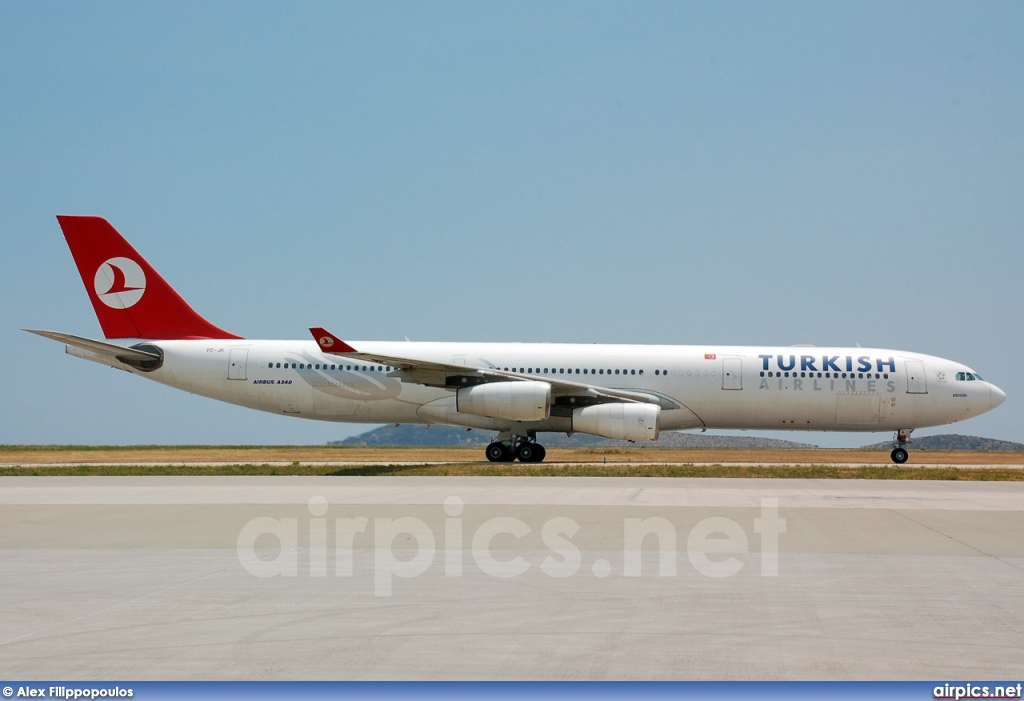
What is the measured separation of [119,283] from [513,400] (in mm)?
13166

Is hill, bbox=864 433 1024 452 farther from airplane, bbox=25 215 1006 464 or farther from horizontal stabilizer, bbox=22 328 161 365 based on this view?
horizontal stabilizer, bbox=22 328 161 365

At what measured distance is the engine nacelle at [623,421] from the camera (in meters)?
24.6

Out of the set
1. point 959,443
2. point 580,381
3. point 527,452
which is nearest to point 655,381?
point 580,381

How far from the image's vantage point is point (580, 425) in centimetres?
2523

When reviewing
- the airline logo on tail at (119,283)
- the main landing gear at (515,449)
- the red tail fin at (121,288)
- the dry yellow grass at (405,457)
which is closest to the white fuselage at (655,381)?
the main landing gear at (515,449)

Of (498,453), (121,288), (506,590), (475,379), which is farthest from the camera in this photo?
(121,288)

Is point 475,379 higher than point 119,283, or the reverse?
point 119,283

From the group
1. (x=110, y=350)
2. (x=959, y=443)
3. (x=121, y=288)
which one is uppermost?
(x=121, y=288)

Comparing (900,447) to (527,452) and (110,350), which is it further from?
(110,350)

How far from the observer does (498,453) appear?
26812 millimetres

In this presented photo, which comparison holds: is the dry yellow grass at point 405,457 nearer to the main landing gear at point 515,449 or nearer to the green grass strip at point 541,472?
the main landing gear at point 515,449

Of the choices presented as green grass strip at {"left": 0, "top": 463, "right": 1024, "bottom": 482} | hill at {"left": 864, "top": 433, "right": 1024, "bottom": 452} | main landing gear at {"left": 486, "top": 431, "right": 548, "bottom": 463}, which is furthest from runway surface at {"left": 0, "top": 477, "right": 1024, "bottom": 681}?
hill at {"left": 864, "top": 433, "right": 1024, "bottom": 452}

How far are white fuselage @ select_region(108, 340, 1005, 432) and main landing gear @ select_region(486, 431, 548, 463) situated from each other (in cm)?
41

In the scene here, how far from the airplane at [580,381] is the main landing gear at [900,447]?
5 centimetres
